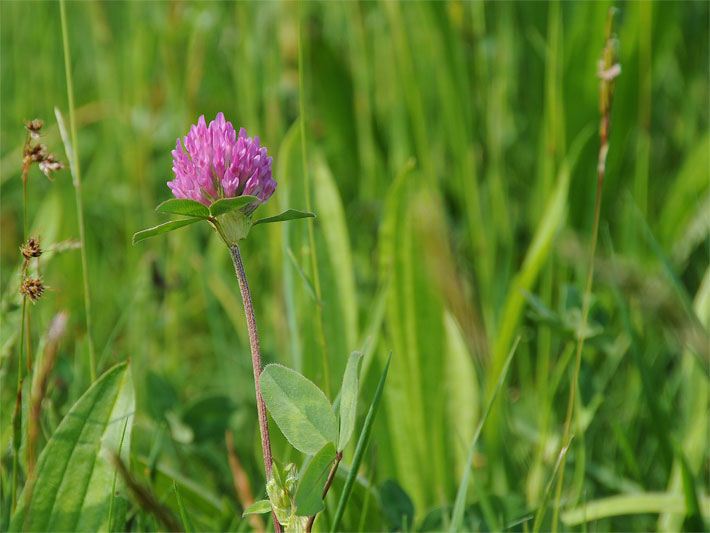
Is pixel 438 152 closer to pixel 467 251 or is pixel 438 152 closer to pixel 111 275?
pixel 467 251

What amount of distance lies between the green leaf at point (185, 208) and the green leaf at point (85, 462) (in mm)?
237

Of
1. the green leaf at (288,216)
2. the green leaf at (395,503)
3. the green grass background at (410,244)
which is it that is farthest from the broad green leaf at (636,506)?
the green leaf at (288,216)

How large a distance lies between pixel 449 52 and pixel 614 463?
854mm

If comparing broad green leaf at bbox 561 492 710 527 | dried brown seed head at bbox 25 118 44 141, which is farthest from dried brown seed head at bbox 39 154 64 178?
broad green leaf at bbox 561 492 710 527

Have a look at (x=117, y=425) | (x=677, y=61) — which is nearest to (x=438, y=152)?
(x=677, y=61)

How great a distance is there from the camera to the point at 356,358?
659 millimetres

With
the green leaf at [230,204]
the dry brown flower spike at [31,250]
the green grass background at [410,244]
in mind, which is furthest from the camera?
the green grass background at [410,244]

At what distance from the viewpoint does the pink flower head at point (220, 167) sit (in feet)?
2.08

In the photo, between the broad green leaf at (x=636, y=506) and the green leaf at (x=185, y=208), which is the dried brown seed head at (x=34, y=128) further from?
the broad green leaf at (x=636, y=506)

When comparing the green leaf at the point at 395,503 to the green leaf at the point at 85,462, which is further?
the green leaf at the point at 395,503

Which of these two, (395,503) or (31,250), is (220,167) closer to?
(31,250)

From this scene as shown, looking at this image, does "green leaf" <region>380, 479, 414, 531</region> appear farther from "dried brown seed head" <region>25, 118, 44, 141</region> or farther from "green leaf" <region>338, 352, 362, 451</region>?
"dried brown seed head" <region>25, 118, 44, 141</region>

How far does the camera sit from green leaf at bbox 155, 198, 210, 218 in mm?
615

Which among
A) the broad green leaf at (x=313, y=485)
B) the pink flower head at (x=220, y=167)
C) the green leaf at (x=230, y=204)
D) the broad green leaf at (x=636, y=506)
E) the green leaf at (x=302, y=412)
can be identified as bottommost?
the broad green leaf at (x=636, y=506)
